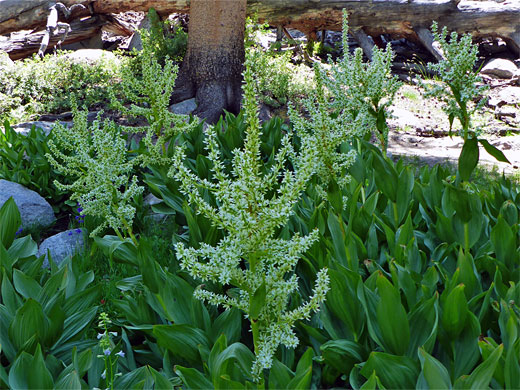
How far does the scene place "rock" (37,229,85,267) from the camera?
14.9 feet

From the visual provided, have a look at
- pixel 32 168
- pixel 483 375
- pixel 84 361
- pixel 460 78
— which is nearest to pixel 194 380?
pixel 84 361

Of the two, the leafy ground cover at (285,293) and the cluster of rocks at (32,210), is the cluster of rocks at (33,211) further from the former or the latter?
the leafy ground cover at (285,293)

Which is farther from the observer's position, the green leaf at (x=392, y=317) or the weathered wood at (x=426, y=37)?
the weathered wood at (x=426, y=37)

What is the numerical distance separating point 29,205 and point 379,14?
30.9ft

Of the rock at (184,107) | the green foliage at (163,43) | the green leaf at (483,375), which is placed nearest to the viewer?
the green leaf at (483,375)

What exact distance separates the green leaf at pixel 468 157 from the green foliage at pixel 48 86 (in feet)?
23.9

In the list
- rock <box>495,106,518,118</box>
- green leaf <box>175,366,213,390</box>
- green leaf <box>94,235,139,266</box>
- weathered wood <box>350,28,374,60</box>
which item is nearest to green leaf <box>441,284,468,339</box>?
green leaf <box>175,366,213,390</box>

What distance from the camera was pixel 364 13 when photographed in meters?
11.9

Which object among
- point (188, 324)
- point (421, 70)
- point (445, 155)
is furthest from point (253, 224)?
point (421, 70)

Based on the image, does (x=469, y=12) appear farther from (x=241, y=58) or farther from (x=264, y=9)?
(x=241, y=58)

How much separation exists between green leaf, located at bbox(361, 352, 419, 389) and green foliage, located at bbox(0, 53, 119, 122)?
7.88 metres

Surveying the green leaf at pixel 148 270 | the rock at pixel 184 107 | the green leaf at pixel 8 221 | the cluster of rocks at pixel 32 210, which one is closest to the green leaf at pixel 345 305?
the green leaf at pixel 148 270

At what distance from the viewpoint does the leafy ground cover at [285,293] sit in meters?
2.07

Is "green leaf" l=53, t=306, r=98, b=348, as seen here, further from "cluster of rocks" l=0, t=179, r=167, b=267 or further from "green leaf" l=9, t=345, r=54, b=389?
"cluster of rocks" l=0, t=179, r=167, b=267
